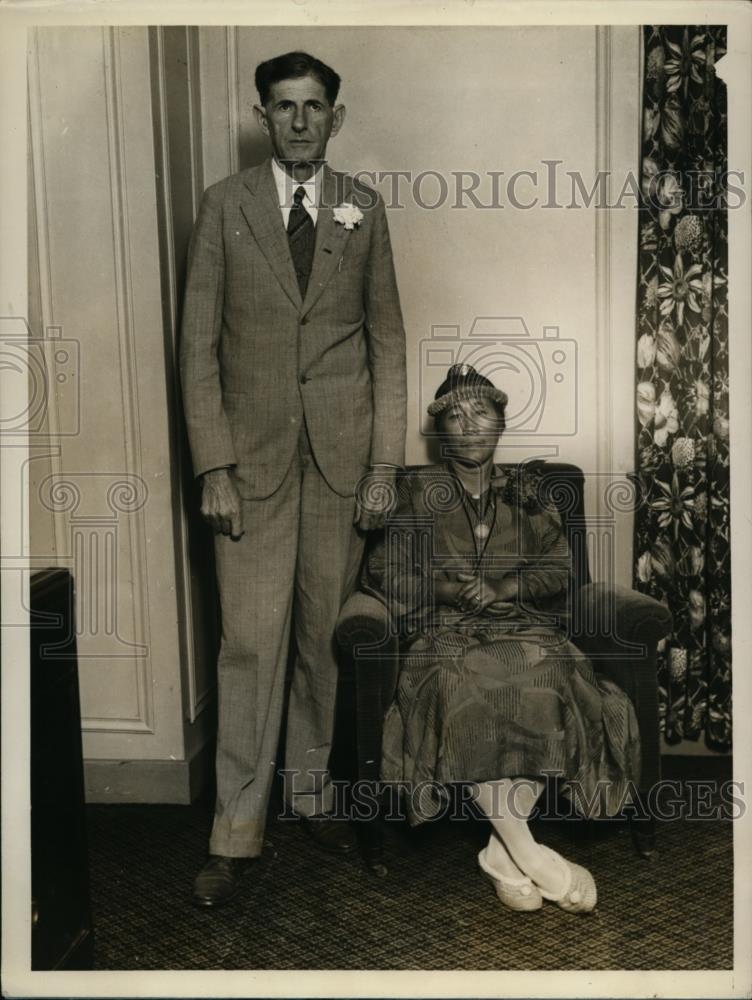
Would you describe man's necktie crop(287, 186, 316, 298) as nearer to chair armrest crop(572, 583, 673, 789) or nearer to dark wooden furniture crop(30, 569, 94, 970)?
dark wooden furniture crop(30, 569, 94, 970)

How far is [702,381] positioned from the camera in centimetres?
265

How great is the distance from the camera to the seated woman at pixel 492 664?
2291mm

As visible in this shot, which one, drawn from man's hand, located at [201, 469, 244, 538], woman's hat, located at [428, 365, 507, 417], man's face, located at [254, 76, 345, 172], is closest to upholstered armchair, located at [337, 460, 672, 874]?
woman's hat, located at [428, 365, 507, 417]

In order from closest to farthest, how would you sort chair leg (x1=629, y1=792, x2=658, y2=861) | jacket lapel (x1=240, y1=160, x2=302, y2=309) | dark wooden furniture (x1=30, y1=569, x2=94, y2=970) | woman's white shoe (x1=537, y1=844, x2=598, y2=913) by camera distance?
dark wooden furniture (x1=30, y1=569, x2=94, y2=970)
woman's white shoe (x1=537, y1=844, x2=598, y2=913)
jacket lapel (x1=240, y1=160, x2=302, y2=309)
chair leg (x1=629, y1=792, x2=658, y2=861)

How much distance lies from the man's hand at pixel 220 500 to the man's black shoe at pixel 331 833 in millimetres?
763

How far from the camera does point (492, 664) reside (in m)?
2.35

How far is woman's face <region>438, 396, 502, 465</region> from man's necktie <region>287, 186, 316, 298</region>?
0.46m

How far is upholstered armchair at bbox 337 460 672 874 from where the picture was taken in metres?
2.37

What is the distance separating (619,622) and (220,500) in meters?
0.99

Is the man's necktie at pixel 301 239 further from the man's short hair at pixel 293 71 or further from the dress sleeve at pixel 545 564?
the dress sleeve at pixel 545 564

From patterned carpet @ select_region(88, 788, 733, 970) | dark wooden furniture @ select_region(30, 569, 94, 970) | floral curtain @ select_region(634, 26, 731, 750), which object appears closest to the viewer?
dark wooden furniture @ select_region(30, 569, 94, 970)

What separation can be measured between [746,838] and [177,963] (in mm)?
1171

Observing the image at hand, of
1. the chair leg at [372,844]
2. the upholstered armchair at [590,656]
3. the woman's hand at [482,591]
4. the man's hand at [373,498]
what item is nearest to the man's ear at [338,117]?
the man's hand at [373,498]

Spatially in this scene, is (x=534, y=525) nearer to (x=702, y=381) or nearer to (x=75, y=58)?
(x=702, y=381)
